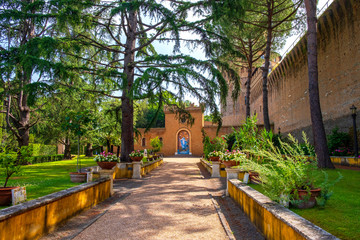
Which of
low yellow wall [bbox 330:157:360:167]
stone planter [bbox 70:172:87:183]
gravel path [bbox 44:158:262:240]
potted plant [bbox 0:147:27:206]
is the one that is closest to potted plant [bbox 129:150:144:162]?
stone planter [bbox 70:172:87:183]

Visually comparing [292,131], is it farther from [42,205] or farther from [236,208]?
[42,205]

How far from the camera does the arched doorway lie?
32.1 m

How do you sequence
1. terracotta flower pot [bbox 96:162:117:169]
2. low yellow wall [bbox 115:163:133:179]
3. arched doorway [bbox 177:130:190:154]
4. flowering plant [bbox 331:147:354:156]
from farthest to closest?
arched doorway [bbox 177:130:190:154] < flowering plant [bbox 331:147:354:156] < low yellow wall [bbox 115:163:133:179] < terracotta flower pot [bbox 96:162:117:169]

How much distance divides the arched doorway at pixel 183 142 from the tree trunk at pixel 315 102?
22.7 metres

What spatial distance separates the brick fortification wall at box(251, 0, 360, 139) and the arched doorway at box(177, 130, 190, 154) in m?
13.7

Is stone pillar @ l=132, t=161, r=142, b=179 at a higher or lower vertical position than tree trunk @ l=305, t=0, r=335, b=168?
lower

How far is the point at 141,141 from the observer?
1309 inches

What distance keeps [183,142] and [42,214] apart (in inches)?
1130

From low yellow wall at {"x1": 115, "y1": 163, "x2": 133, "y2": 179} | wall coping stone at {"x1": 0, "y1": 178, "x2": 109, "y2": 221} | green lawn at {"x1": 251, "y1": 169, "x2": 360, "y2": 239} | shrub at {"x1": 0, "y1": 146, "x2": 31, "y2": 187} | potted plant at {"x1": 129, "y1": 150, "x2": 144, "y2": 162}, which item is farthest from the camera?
potted plant at {"x1": 129, "y1": 150, "x2": 144, "y2": 162}

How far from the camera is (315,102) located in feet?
32.1

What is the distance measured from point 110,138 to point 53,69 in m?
7.73

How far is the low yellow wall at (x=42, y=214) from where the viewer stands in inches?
117

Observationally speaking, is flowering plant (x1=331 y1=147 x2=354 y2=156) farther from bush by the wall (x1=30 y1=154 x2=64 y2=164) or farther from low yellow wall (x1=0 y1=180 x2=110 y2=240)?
bush by the wall (x1=30 y1=154 x2=64 y2=164)

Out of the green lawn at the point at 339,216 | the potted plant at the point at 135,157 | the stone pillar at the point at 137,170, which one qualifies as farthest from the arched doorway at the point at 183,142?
the green lawn at the point at 339,216
